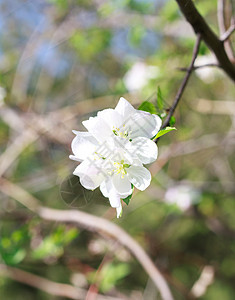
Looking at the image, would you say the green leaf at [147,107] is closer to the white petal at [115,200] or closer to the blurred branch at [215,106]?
the white petal at [115,200]

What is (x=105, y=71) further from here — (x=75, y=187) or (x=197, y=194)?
(x=75, y=187)

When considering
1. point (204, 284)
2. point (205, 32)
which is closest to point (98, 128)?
point (205, 32)

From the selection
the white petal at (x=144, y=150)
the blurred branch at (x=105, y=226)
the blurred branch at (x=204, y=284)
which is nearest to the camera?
the white petal at (x=144, y=150)

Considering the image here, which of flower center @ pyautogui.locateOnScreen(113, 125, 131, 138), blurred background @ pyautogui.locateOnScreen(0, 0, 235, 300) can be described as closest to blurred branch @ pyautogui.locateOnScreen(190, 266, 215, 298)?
blurred background @ pyautogui.locateOnScreen(0, 0, 235, 300)

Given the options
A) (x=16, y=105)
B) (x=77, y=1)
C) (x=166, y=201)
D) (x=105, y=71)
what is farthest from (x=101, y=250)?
(x=105, y=71)

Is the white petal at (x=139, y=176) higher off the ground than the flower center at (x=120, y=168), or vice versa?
the flower center at (x=120, y=168)

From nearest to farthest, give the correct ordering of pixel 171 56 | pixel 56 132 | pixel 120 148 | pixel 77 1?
1. pixel 120 148
2. pixel 171 56
3. pixel 56 132
4. pixel 77 1

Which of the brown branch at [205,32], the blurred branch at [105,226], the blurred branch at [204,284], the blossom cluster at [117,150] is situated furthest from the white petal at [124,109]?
the blurred branch at [204,284]
